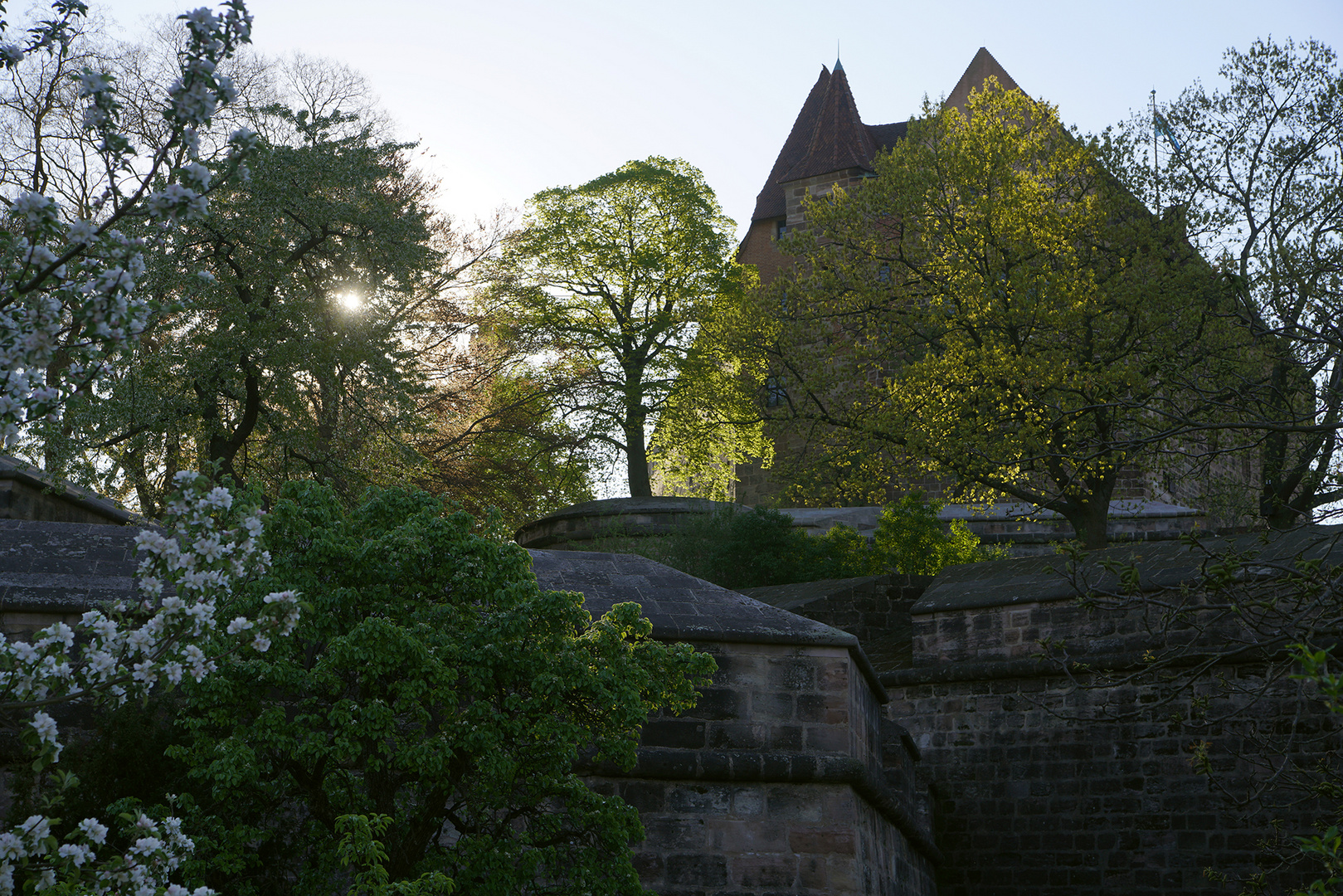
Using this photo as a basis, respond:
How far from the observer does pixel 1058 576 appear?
10250 millimetres

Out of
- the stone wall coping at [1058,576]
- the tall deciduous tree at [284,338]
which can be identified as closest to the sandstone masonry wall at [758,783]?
the stone wall coping at [1058,576]

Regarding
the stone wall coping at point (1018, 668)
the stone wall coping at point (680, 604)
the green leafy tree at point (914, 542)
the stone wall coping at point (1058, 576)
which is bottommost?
the stone wall coping at point (1018, 668)

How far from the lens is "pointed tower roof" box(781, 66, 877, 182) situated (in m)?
29.9

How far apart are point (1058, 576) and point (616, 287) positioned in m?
17.5

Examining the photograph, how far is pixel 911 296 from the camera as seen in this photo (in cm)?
1908

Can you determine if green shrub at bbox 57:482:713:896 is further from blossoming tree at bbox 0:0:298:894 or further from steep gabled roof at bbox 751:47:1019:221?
steep gabled roof at bbox 751:47:1019:221

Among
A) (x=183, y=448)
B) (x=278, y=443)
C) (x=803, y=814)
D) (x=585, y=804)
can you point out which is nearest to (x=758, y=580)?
(x=278, y=443)

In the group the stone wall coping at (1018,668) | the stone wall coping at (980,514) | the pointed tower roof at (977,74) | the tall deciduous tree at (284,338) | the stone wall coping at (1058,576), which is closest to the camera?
the stone wall coping at (1058,576)

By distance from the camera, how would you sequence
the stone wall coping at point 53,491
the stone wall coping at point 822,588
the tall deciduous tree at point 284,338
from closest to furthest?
the stone wall coping at point 53,491 < the stone wall coping at point 822,588 < the tall deciduous tree at point 284,338

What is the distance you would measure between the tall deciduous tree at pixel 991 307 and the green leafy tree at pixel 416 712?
10337 millimetres

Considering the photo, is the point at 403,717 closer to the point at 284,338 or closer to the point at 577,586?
the point at 577,586

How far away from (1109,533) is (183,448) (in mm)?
14971

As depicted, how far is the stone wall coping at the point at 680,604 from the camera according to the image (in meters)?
8.20

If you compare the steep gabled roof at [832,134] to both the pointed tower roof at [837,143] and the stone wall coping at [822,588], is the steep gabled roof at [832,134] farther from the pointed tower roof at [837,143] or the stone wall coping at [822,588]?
the stone wall coping at [822,588]
